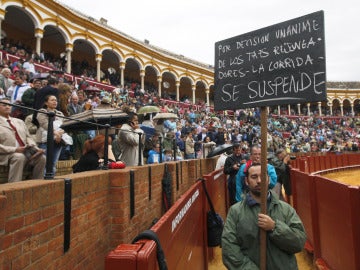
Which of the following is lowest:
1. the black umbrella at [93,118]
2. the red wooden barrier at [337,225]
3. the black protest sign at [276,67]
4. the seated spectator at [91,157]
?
the red wooden barrier at [337,225]

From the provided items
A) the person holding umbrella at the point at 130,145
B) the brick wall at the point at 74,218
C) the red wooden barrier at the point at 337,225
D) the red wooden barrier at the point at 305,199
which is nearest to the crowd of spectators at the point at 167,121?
the person holding umbrella at the point at 130,145

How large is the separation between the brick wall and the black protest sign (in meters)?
1.29

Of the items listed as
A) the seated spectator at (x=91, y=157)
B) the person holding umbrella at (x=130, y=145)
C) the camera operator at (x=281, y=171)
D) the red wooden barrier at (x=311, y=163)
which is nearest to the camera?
the seated spectator at (x=91, y=157)

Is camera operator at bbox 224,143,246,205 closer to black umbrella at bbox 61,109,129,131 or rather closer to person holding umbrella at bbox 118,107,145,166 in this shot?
person holding umbrella at bbox 118,107,145,166

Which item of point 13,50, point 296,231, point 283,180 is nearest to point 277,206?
point 296,231

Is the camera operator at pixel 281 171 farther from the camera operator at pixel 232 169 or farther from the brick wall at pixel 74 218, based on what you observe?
the brick wall at pixel 74 218

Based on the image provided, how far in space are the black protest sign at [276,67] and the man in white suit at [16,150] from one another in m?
1.79

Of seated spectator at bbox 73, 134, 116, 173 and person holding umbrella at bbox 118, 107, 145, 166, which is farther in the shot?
person holding umbrella at bbox 118, 107, 145, 166

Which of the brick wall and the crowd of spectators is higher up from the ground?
the crowd of spectators

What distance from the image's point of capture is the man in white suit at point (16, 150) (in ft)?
9.71

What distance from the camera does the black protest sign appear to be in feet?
8.81

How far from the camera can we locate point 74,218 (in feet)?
7.38

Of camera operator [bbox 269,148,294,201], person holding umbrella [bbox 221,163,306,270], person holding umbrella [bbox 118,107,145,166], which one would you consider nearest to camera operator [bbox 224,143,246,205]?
camera operator [bbox 269,148,294,201]

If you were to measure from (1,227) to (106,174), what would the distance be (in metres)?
1.50
